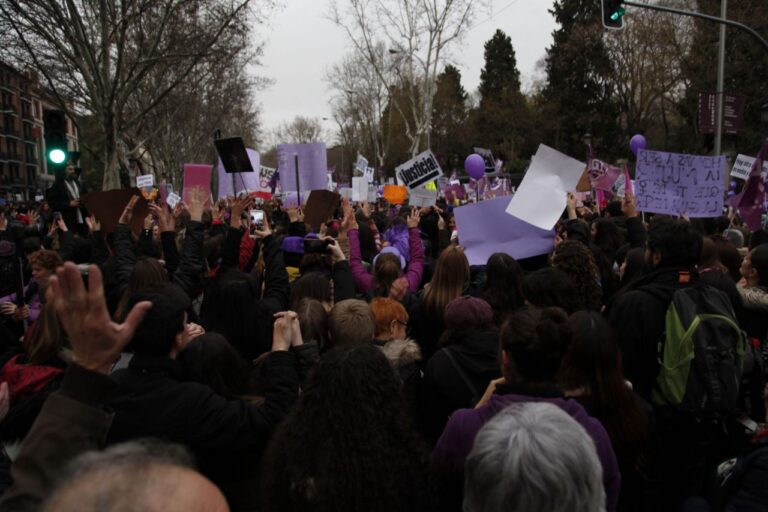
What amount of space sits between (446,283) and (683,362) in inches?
60.5

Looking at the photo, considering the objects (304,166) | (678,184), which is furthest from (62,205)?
(678,184)

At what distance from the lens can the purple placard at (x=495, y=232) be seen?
561 cm

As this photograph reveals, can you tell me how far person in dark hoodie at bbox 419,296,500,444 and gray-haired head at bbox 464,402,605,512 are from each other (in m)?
1.16

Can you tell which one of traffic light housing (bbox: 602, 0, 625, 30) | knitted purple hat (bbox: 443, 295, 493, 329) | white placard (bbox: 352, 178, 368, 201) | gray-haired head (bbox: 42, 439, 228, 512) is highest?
traffic light housing (bbox: 602, 0, 625, 30)

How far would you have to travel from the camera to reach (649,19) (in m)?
29.0

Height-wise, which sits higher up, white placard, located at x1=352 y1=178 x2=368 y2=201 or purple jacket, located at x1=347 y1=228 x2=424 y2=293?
white placard, located at x1=352 y1=178 x2=368 y2=201

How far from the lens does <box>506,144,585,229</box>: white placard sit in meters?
5.42

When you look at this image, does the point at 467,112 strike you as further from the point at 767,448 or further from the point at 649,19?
the point at 767,448

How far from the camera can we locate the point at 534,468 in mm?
1549

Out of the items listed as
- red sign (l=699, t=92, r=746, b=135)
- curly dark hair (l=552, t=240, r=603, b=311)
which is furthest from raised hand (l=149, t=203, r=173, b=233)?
red sign (l=699, t=92, r=746, b=135)

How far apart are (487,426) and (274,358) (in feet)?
3.56

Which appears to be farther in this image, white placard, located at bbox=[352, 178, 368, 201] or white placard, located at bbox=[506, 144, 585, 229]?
white placard, located at bbox=[352, 178, 368, 201]

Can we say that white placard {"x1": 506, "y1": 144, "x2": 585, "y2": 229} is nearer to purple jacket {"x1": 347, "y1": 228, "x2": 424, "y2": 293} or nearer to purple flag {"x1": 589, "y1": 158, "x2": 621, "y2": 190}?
purple jacket {"x1": 347, "y1": 228, "x2": 424, "y2": 293}

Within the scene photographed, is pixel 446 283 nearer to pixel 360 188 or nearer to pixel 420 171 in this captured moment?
pixel 420 171
